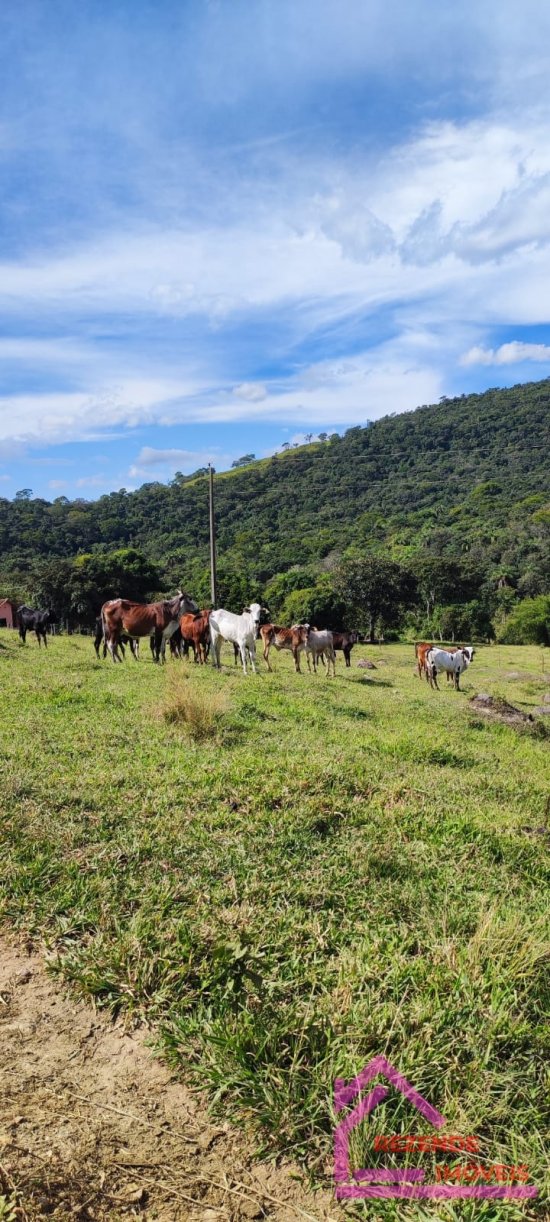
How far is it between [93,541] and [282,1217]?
84091 millimetres

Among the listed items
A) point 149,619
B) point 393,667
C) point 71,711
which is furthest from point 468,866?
point 393,667

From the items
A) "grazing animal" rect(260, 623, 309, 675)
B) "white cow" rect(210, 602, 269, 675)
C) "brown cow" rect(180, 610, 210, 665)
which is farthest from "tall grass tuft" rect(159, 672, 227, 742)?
"grazing animal" rect(260, 623, 309, 675)

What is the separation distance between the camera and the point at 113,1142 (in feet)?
7.20

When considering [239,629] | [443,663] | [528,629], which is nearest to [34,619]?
[239,629]

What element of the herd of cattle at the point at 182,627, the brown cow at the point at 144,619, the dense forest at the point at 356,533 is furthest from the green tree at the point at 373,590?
the brown cow at the point at 144,619

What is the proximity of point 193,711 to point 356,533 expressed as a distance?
8907 cm

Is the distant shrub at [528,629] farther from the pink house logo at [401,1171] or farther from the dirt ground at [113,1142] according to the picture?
the dirt ground at [113,1142]

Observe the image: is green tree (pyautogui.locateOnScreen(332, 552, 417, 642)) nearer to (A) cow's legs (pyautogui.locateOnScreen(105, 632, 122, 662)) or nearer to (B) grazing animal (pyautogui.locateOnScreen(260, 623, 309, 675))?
(B) grazing animal (pyautogui.locateOnScreen(260, 623, 309, 675))

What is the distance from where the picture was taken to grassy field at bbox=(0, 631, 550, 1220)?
2461mm

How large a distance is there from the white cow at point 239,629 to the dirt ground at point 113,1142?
1212 centimetres

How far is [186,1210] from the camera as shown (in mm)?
2012

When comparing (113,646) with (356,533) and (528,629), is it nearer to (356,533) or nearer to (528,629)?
(528,629)

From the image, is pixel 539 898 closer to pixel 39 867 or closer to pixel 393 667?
Result: pixel 39 867

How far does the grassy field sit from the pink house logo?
41 millimetres
